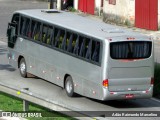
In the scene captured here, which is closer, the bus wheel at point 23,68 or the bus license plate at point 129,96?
the bus license plate at point 129,96

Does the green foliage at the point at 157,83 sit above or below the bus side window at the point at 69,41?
below

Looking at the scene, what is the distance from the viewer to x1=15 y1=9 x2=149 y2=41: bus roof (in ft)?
69.8

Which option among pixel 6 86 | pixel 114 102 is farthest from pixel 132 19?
pixel 6 86

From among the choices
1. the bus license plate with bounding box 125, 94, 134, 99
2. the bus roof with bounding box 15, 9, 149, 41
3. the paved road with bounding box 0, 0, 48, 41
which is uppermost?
the bus roof with bounding box 15, 9, 149, 41

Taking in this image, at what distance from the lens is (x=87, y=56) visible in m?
21.7

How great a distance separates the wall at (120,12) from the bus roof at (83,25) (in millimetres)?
16460

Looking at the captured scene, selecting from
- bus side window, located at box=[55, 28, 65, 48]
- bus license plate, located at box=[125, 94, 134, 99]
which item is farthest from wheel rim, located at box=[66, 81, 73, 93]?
bus license plate, located at box=[125, 94, 134, 99]

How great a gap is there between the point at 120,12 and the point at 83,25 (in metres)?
20.3

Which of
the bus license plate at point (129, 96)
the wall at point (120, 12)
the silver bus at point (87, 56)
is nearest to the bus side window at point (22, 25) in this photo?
the silver bus at point (87, 56)

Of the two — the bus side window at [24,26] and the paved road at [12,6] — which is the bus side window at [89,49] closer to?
the bus side window at [24,26]

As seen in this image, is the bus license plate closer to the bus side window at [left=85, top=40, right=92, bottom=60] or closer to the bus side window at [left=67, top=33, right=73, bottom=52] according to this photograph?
the bus side window at [left=85, top=40, right=92, bottom=60]

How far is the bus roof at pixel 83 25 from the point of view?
21.3 meters

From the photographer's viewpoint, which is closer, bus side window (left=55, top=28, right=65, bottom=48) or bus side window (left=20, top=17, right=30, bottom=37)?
bus side window (left=55, top=28, right=65, bottom=48)

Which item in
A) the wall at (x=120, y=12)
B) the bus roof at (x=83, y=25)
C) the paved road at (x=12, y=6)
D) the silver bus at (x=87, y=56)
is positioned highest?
the bus roof at (x=83, y=25)
